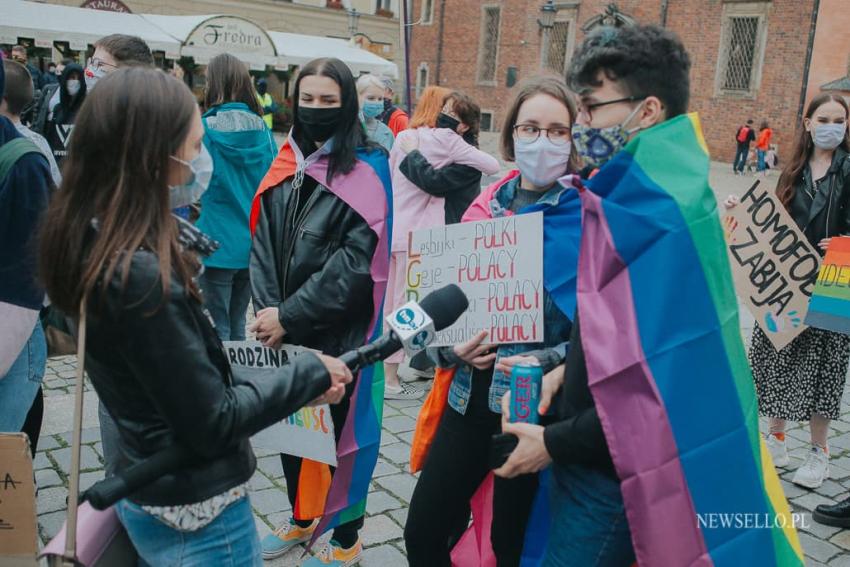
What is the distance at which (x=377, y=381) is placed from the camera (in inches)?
139

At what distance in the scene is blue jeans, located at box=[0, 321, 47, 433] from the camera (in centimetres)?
312

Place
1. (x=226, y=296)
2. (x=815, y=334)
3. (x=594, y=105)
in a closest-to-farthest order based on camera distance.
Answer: (x=594, y=105), (x=815, y=334), (x=226, y=296)

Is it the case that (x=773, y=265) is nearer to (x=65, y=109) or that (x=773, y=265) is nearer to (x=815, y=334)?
(x=815, y=334)

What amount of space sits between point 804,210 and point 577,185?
318cm

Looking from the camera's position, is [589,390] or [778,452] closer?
[589,390]

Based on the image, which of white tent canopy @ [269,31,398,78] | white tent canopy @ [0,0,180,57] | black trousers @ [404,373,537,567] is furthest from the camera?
white tent canopy @ [269,31,398,78]

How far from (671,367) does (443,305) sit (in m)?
0.64

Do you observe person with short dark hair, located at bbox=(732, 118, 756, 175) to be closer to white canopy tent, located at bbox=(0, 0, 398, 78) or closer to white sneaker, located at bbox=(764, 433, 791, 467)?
white canopy tent, located at bbox=(0, 0, 398, 78)

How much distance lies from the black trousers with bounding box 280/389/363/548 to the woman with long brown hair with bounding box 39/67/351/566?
A: 146cm

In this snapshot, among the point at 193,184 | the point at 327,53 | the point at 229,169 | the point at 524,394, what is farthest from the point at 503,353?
the point at 327,53

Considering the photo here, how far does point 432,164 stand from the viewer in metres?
5.60

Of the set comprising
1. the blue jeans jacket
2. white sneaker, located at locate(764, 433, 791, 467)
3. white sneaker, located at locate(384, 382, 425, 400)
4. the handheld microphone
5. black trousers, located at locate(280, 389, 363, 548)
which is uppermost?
the handheld microphone

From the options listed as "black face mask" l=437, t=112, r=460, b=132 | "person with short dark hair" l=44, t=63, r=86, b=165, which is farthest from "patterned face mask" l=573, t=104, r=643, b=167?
"person with short dark hair" l=44, t=63, r=86, b=165

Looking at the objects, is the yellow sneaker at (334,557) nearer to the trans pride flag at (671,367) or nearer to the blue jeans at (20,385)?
the blue jeans at (20,385)
